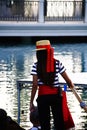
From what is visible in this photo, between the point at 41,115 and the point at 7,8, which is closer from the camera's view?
the point at 41,115

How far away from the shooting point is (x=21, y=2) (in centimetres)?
2395

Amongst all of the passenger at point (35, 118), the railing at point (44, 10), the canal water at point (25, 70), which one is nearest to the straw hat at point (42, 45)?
the passenger at point (35, 118)

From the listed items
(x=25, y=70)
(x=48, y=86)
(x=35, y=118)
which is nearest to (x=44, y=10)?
(x=25, y=70)

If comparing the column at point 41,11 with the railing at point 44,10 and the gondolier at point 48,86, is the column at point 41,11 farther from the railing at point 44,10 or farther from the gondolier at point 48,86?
the gondolier at point 48,86

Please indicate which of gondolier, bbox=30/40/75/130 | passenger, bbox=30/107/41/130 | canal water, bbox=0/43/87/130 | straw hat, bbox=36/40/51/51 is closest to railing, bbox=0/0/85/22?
canal water, bbox=0/43/87/130

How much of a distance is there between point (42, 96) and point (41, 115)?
234 millimetres

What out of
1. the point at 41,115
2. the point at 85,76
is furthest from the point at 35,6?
the point at 41,115

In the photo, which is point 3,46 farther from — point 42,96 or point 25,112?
point 42,96

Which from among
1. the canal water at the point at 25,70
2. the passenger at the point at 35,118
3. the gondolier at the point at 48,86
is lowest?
the canal water at the point at 25,70

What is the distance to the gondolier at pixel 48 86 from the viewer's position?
522 centimetres

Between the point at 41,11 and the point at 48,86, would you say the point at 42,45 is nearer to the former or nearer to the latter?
the point at 48,86

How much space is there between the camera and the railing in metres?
23.2

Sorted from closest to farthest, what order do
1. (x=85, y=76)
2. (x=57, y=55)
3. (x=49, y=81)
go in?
(x=49, y=81)
(x=85, y=76)
(x=57, y=55)

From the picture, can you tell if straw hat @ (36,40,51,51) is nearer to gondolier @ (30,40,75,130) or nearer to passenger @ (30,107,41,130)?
Result: gondolier @ (30,40,75,130)
